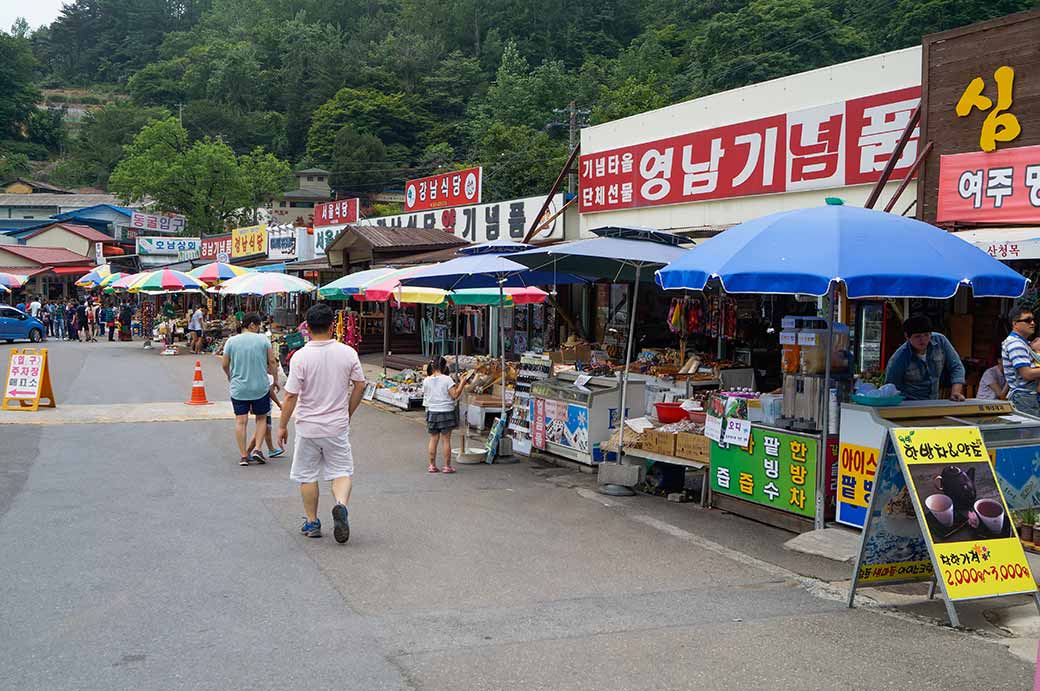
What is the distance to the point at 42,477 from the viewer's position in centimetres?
1004

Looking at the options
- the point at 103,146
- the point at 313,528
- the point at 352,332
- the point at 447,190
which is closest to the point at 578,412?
the point at 313,528

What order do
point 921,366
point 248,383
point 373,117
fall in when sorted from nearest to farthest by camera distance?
point 921,366 < point 248,383 < point 373,117

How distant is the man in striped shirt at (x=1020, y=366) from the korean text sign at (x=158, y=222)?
55532mm

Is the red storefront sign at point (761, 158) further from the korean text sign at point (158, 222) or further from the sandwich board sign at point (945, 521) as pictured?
the korean text sign at point (158, 222)

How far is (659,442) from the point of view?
945cm

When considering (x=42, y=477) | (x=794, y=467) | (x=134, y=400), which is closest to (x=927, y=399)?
(x=794, y=467)

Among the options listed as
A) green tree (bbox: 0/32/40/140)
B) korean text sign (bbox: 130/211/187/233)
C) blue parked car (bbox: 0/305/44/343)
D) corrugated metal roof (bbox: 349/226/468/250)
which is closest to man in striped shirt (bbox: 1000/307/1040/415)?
corrugated metal roof (bbox: 349/226/468/250)

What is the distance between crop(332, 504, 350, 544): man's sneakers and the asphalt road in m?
0.11

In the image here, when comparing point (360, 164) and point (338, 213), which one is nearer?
point (338, 213)

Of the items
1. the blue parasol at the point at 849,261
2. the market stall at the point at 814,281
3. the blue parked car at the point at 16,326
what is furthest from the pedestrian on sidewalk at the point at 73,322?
the blue parasol at the point at 849,261

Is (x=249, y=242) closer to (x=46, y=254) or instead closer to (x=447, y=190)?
(x=447, y=190)

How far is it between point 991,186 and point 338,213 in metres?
24.4

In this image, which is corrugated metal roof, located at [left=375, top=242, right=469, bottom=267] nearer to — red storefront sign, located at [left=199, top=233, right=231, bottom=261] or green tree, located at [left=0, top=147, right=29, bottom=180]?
red storefront sign, located at [left=199, top=233, right=231, bottom=261]

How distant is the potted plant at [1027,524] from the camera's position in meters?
7.26
